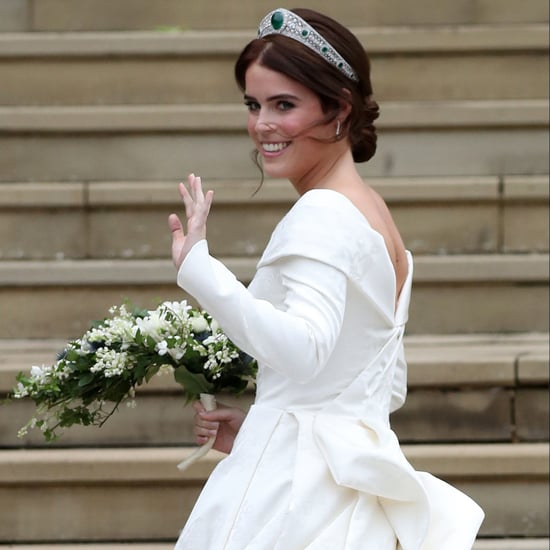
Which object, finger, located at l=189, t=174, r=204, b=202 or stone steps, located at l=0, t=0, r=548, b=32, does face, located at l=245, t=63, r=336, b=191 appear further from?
stone steps, located at l=0, t=0, r=548, b=32

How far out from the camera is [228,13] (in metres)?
6.31

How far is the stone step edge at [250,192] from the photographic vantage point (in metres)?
5.57

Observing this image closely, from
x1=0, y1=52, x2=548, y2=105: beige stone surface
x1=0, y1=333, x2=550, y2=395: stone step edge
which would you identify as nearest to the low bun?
x1=0, y1=333, x2=550, y2=395: stone step edge

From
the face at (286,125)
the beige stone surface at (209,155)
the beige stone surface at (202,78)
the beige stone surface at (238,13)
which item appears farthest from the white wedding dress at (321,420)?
the beige stone surface at (238,13)

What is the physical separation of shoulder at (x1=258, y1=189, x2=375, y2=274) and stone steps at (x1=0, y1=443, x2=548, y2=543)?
7.50ft

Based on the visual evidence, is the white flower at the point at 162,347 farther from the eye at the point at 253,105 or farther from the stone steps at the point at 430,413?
the stone steps at the point at 430,413

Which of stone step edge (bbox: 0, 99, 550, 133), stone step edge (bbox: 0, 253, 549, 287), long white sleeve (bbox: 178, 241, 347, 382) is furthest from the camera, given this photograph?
stone step edge (bbox: 0, 99, 550, 133)

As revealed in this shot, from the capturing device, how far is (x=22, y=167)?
19.3 ft

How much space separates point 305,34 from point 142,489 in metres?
2.48

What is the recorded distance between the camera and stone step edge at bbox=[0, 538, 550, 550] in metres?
4.60

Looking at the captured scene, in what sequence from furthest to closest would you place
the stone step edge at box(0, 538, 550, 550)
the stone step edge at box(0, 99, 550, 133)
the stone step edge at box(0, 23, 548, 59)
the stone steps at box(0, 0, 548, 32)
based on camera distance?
the stone steps at box(0, 0, 548, 32) < the stone step edge at box(0, 23, 548, 59) < the stone step edge at box(0, 99, 550, 133) < the stone step edge at box(0, 538, 550, 550)

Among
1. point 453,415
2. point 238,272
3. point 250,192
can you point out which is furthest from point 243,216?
point 453,415

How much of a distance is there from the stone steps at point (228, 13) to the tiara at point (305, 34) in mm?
3605

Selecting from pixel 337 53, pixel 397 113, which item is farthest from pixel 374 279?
pixel 397 113
